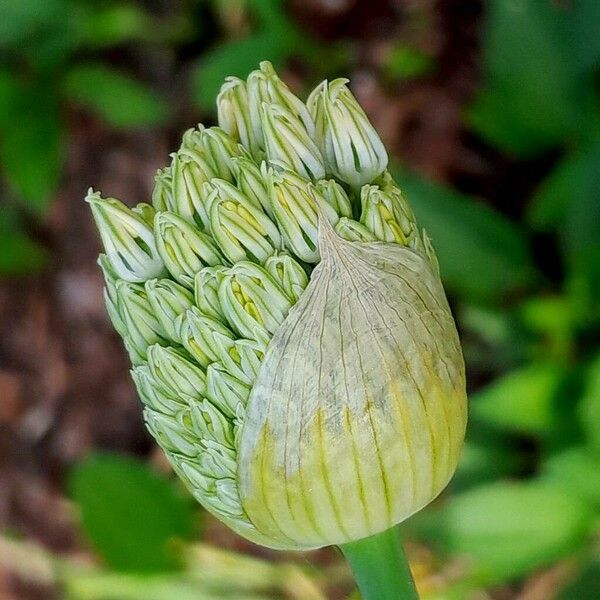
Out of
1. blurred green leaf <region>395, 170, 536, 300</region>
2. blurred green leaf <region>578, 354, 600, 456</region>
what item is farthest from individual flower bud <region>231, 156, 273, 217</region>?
blurred green leaf <region>395, 170, 536, 300</region>

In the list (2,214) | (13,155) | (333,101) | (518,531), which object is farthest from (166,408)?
(2,214)

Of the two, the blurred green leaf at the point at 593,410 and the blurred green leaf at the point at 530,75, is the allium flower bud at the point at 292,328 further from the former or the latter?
the blurred green leaf at the point at 530,75

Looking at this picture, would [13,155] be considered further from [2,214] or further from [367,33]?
[367,33]

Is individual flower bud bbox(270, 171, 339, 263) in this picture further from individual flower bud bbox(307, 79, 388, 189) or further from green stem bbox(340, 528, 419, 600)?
green stem bbox(340, 528, 419, 600)

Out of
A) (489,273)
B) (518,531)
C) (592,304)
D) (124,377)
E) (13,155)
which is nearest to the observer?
(518,531)

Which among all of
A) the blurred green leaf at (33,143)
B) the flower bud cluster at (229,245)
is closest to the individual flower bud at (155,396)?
the flower bud cluster at (229,245)
